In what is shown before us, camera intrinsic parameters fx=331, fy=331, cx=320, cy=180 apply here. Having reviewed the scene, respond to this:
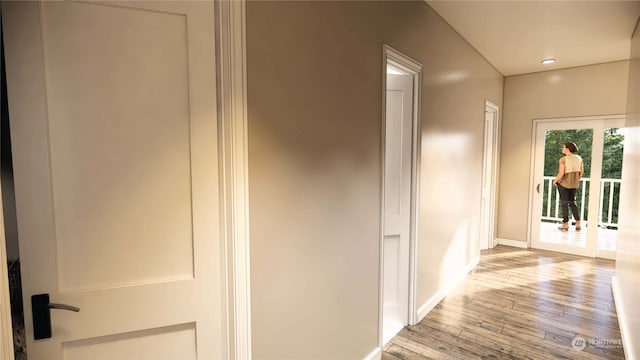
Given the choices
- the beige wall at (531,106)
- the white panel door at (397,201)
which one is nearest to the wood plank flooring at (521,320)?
the white panel door at (397,201)

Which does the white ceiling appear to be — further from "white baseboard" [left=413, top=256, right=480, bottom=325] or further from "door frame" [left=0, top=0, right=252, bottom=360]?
"white baseboard" [left=413, top=256, right=480, bottom=325]

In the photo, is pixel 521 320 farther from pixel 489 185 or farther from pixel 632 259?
pixel 489 185

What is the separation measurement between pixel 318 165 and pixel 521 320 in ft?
8.04

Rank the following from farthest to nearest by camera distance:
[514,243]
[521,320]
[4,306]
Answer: [514,243]
[521,320]
[4,306]

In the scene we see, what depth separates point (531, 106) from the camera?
498 centimetres

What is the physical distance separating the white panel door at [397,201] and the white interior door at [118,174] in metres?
1.64

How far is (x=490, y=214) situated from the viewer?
5.13 metres

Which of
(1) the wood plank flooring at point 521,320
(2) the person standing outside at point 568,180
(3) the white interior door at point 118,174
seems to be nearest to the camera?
(3) the white interior door at point 118,174

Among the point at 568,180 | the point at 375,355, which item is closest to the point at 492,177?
the point at 568,180

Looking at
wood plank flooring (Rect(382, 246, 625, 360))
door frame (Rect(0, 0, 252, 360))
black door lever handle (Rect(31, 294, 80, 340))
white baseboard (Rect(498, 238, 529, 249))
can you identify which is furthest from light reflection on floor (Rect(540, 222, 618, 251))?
black door lever handle (Rect(31, 294, 80, 340))

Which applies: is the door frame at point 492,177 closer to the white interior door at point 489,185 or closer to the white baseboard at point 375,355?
the white interior door at point 489,185

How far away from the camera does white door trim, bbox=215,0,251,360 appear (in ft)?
4.20

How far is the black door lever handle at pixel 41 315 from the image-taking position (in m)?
1.09

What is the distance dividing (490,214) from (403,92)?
342 cm
